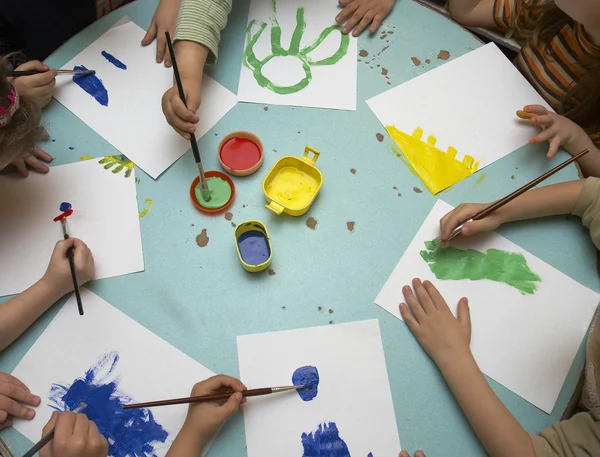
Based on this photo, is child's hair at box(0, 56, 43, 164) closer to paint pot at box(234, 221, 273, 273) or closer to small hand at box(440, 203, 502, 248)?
paint pot at box(234, 221, 273, 273)

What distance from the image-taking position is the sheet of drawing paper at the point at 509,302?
29.7 inches

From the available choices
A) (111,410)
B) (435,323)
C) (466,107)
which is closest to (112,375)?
(111,410)

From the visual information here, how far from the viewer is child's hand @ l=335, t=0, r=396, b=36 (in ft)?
3.22

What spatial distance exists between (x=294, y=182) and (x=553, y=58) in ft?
2.29

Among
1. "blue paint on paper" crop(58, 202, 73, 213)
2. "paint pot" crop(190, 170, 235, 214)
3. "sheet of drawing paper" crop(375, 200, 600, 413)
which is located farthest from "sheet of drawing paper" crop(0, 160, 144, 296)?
"sheet of drawing paper" crop(375, 200, 600, 413)

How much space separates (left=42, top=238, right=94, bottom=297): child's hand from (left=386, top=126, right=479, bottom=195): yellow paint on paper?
61 cm

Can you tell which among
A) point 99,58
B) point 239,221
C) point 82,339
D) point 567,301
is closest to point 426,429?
point 567,301

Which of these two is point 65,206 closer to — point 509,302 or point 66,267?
point 66,267

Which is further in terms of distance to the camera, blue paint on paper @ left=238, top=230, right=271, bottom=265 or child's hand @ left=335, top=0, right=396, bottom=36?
child's hand @ left=335, top=0, right=396, bottom=36

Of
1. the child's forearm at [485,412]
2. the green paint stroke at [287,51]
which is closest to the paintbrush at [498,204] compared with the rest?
the child's forearm at [485,412]

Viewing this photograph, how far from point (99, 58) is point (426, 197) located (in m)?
0.72

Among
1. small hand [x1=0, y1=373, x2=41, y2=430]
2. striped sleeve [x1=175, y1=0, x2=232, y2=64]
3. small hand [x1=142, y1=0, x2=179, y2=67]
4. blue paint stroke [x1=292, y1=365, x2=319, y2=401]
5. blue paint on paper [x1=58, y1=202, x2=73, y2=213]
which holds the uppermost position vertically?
striped sleeve [x1=175, y1=0, x2=232, y2=64]

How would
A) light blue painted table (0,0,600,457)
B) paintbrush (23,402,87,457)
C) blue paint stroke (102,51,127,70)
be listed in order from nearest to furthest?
paintbrush (23,402,87,457), light blue painted table (0,0,600,457), blue paint stroke (102,51,127,70)

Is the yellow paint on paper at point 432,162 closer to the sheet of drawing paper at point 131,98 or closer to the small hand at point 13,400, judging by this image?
the sheet of drawing paper at point 131,98
